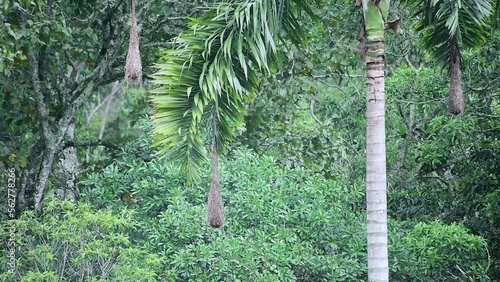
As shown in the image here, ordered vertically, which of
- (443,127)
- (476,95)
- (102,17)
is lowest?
(443,127)

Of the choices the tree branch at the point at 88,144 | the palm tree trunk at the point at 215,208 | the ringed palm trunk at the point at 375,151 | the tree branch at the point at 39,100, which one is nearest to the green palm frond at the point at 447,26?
the ringed palm trunk at the point at 375,151

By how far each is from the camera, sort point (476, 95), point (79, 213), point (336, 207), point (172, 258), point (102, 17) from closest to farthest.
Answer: point (79, 213) < point (172, 258) < point (336, 207) < point (476, 95) < point (102, 17)

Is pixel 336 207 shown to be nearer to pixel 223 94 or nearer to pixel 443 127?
pixel 443 127

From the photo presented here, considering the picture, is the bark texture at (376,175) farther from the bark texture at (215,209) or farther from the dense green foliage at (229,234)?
the dense green foliage at (229,234)

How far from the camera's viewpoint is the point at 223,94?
8711 millimetres

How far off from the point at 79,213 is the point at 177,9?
3.75 metres

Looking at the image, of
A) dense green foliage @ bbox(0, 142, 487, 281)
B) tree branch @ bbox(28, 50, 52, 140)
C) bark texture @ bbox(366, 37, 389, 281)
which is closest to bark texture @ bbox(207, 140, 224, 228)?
bark texture @ bbox(366, 37, 389, 281)

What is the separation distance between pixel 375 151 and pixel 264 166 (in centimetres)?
286

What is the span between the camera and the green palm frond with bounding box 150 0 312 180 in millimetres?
8312

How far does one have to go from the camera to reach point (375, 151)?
8734mm

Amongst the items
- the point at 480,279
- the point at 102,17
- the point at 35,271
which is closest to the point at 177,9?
the point at 102,17

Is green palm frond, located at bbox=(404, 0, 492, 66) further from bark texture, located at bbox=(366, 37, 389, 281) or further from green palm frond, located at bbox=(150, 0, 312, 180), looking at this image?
green palm frond, located at bbox=(150, 0, 312, 180)

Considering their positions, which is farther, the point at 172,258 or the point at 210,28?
the point at 172,258

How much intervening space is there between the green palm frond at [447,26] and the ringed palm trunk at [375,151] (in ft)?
2.26
